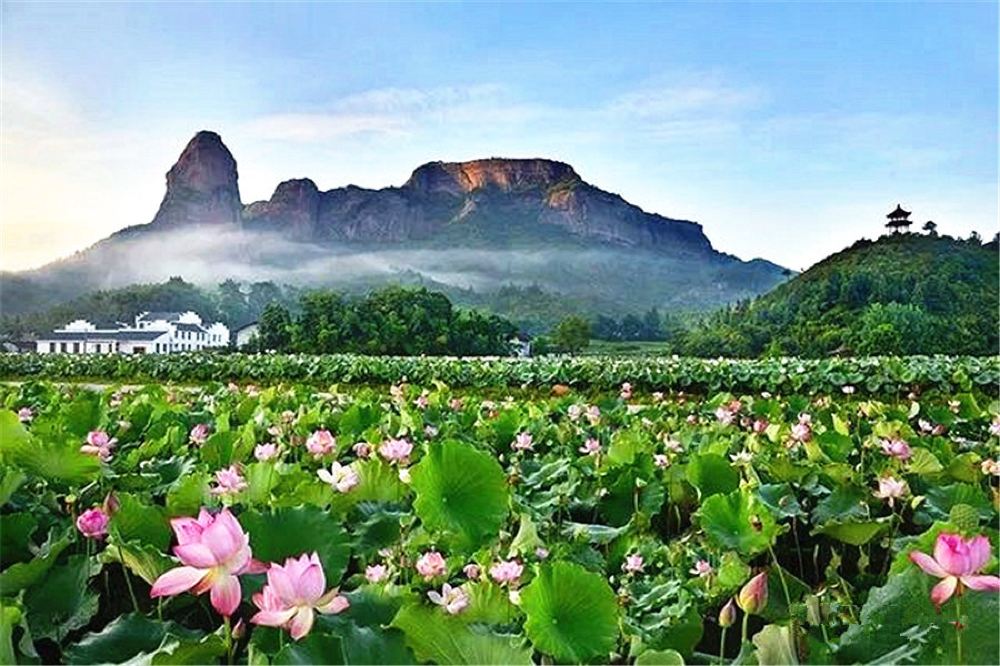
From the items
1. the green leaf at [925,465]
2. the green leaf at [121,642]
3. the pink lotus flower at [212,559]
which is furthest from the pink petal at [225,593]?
the green leaf at [925,465]

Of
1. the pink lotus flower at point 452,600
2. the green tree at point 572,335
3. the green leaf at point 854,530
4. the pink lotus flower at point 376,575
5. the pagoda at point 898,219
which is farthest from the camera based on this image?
the pagoda at point 898,219

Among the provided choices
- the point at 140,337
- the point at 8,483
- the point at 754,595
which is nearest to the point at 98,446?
the point at 8,483

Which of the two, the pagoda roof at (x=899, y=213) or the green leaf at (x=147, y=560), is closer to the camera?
the green leaf at (x=147, y=560)

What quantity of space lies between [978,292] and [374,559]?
37519 mm

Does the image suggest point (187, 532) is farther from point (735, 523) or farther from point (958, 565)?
point (735, 523)

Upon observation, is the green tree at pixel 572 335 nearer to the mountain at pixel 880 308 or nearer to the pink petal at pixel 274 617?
the mountain at pixel 880 308

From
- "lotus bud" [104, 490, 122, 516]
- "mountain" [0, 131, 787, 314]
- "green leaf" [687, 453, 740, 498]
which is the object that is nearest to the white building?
"mountain" [0, 131, 787, 314]

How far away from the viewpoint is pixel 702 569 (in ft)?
3.77

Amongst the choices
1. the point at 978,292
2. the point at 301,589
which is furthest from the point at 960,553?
the point at 978,292

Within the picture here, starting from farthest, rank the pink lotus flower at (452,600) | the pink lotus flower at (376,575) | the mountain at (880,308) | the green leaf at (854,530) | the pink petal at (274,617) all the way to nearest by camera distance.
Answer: the mountain at (880,308) < the green leaf at (854,530) < the pink lotus flower at (376,575) < the pink lotus flower at (452,600) < the pink petal at (274,617)

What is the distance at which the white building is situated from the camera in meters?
22.5

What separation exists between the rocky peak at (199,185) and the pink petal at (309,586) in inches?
1662

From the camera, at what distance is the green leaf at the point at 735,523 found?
1189 millimetres

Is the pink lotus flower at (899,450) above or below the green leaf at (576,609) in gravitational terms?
below
